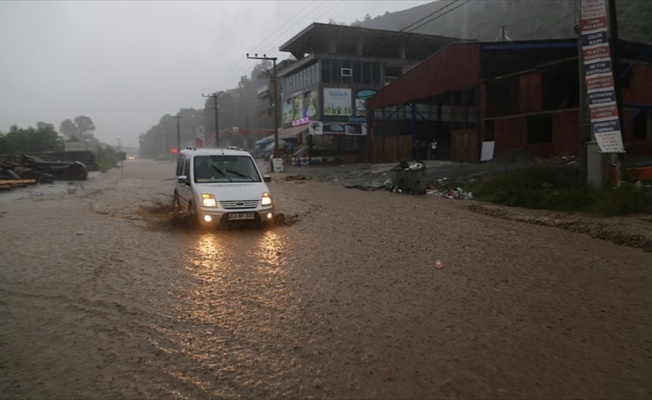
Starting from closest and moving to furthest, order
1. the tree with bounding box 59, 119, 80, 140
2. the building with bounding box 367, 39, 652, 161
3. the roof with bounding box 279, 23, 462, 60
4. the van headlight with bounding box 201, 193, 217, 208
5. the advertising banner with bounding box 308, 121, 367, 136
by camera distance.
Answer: the van headlight with bounding box 201, 193, 217, 208 < the building with bounding box 367, 39, 652, 161 < the advertising banner with bounding box 308, 121, 367, 136 < the roof with bounding box 279, 23, 462, 60 < the tree with bounding box 59, 119, 80, 140

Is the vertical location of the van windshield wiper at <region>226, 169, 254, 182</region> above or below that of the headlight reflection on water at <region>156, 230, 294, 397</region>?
above

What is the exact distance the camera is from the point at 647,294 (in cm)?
500

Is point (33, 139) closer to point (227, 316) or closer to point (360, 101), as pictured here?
point (360, 101)

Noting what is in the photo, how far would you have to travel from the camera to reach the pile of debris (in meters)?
23.7

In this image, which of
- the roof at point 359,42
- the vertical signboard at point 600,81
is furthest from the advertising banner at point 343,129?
the vertical signboard at point 600,81

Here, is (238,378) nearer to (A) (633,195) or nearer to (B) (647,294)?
(B) (647,294)

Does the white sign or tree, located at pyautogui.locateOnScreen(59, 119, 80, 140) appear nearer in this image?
the white sign

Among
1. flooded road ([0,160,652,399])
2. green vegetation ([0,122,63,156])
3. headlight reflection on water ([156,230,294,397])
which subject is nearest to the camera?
flooded road ([0,160,652,399])

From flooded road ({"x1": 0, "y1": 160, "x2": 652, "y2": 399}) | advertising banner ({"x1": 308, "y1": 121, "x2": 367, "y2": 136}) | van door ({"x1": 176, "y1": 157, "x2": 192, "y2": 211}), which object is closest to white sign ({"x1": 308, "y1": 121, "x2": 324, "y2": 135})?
advertising banner ({"x1": 308, "y1": 121, "x2": 367, "y2": 136})

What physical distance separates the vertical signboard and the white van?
8432mm

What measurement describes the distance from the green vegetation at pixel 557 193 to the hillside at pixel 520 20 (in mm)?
11925

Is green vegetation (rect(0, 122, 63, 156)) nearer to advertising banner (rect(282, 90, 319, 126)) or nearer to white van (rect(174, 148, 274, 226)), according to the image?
advertising banner (rect(282, 90, 319, 126))

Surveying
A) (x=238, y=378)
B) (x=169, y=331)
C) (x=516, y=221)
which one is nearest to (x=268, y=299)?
(x=169, y=331)

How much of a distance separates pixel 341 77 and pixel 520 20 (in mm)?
52903
